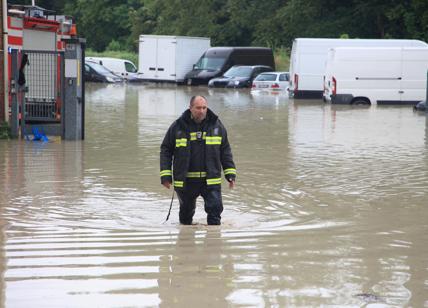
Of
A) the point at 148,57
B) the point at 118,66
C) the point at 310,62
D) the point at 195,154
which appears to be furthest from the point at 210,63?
the point at 195,154

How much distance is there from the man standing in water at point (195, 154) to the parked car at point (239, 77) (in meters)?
39.5

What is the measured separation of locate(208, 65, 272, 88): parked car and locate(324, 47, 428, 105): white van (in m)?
14.9

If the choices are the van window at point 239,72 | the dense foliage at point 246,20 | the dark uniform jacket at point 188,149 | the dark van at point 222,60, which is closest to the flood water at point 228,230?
the dark uniform jacket at point 188,149

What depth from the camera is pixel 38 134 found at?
1856 centimetres

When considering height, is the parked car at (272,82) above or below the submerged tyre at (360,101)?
above

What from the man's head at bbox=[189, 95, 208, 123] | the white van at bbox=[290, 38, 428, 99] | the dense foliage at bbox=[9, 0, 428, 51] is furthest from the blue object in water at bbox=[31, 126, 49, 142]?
the dense foliage at bbox=[9, 0, 428, 51]

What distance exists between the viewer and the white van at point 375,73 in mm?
33531

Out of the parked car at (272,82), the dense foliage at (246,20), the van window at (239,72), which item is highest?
the dense foliage at (246,20)

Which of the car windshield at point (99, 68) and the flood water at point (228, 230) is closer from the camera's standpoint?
the flood water at point (228, 230)

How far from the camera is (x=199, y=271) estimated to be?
7328 mm

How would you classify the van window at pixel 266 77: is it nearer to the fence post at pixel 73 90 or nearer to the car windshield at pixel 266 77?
the car windshield at pixel 266 77

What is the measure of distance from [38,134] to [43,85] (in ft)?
3.33

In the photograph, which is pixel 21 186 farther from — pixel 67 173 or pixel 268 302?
pixel 268 302

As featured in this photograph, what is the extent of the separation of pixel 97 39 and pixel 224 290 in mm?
74560
